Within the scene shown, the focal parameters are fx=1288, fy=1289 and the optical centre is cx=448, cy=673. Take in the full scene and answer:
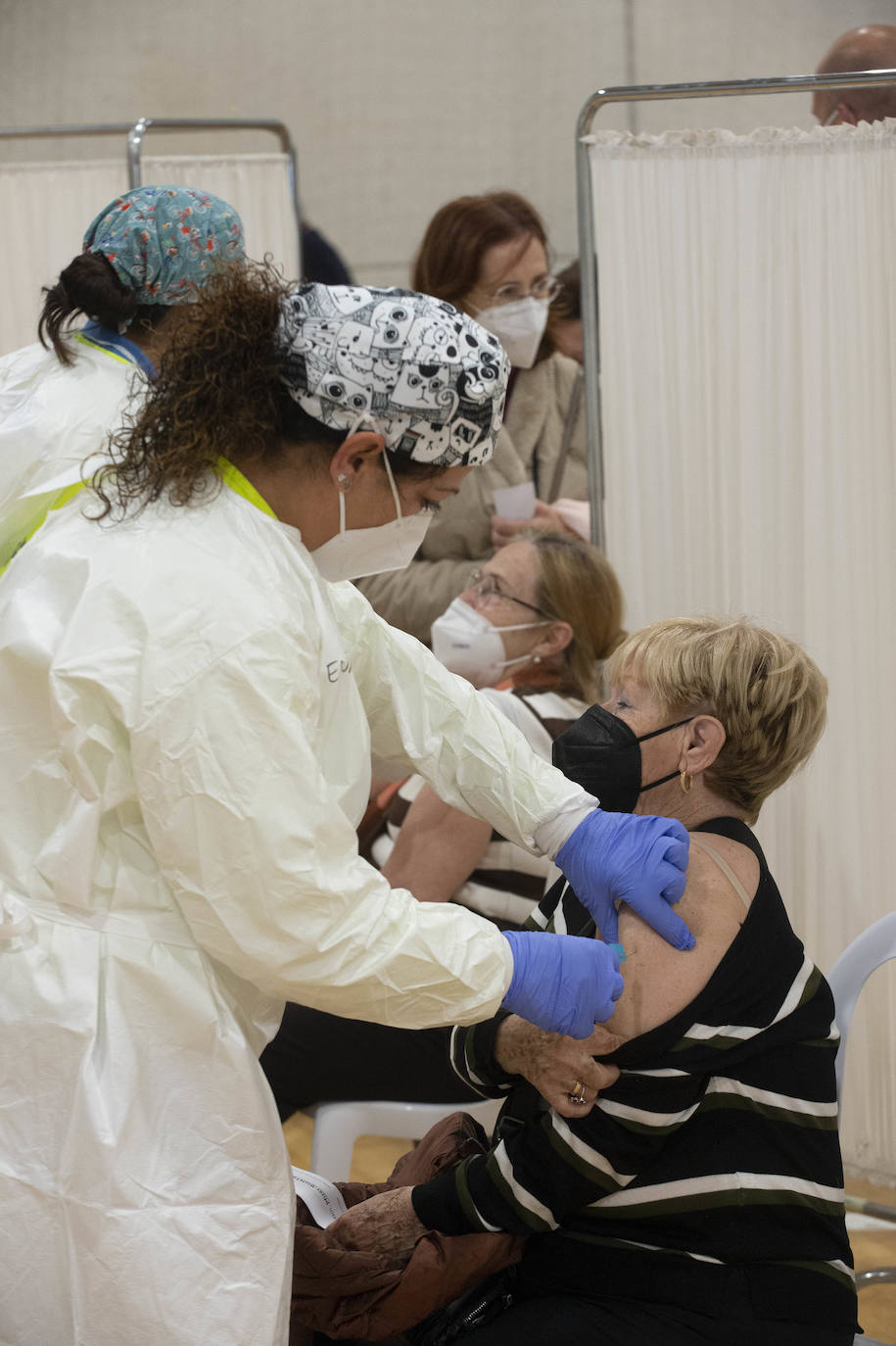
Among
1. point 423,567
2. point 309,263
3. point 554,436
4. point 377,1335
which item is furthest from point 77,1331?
point 309,263

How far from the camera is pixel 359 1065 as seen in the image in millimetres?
2453

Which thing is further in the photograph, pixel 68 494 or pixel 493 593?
pixel 493 593

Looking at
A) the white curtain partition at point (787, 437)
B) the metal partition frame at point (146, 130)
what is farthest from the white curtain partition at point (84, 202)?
the white curtain partition at point (787, 437)

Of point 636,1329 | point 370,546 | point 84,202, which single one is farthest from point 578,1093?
point 84,202

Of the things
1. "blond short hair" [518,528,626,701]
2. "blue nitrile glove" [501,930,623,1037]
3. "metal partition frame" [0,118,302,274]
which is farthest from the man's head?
"blue nitrile glove" [501,930,623,1037]

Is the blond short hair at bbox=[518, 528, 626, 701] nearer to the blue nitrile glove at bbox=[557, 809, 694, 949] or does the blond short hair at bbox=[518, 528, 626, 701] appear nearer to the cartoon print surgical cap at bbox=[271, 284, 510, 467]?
the blue nitrile glove at bbox=[557, 809, 694, 949]

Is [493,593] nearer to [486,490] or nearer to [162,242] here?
[486,490]

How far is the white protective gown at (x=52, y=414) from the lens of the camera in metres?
1.51

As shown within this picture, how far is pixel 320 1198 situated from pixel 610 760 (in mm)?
728

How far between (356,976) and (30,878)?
0.36 metres

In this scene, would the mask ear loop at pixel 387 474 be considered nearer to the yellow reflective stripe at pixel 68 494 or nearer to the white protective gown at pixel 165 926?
the white protective gown at pixel 165 926

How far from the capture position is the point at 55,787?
1342mm

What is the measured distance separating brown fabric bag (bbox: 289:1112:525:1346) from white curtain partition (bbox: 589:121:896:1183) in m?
1.31

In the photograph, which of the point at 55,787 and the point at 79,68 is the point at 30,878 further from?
the point at 79,68
